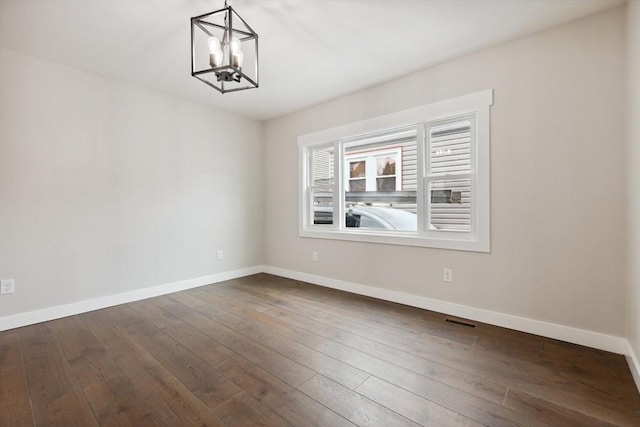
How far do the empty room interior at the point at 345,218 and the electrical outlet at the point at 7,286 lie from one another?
0.04 feet

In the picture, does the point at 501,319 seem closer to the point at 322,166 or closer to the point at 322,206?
the point at 322,206

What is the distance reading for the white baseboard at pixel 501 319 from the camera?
2.18 meters

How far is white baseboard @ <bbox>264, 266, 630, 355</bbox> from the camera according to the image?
218 centimetres

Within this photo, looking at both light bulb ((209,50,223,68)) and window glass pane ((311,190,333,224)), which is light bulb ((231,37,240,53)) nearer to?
light bulb ((209,50,223,68))

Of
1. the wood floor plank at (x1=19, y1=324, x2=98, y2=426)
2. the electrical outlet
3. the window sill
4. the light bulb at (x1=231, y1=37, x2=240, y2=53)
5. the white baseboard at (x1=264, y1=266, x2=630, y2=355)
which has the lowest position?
the wood floor plank at (x1=19, y1=324, x2=98, y2=426)

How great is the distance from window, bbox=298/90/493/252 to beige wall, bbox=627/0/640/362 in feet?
2.98

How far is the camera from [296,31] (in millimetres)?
2451

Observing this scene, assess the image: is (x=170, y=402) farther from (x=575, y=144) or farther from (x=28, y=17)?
(x=575, y=144)

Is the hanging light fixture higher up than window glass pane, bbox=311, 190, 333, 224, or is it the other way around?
the hanging light fixture

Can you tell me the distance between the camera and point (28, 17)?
7.29 ft

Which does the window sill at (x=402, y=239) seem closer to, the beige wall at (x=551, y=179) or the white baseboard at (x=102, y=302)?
the beige wall at (x=551, y=179)

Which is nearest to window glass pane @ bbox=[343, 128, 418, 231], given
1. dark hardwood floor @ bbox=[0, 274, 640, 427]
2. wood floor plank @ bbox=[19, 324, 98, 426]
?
dark hardwood floor @ bbox=[0, 274, 640, 427]

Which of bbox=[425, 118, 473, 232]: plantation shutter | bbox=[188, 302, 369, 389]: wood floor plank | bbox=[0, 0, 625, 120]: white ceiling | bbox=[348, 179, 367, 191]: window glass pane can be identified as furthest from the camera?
bbox=[348, 179, 367, 191]: window glass pane

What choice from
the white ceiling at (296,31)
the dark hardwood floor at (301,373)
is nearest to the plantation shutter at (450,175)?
the white ceiling at (296,31)
